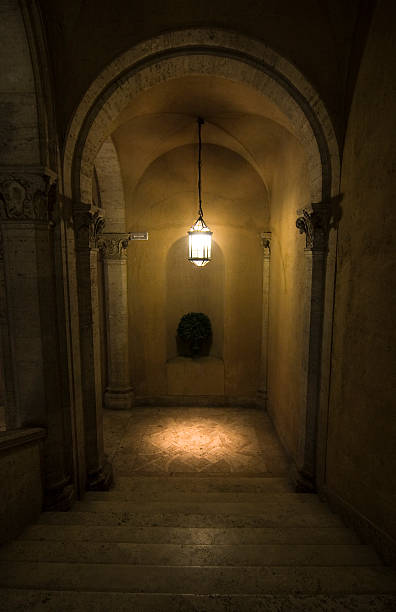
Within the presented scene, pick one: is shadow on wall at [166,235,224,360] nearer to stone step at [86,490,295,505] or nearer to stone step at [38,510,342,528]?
stone step at [86,490,295,505]

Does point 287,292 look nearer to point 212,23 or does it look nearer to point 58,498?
point 212,23

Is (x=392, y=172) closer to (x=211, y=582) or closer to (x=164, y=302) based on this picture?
(x=211, y=582)

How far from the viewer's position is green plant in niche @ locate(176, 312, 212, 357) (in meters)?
8.09

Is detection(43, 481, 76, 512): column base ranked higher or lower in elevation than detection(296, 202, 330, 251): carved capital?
lower

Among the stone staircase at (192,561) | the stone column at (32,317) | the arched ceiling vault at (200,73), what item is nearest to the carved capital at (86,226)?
the arched ceiling vault at (200,73)

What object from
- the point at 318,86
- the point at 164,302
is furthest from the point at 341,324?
the point at 164,302

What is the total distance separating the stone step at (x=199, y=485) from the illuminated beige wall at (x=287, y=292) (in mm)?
749

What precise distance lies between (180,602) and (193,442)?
425 centimetres

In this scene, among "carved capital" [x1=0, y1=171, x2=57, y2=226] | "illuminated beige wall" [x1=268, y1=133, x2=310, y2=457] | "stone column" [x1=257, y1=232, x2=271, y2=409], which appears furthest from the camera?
"stone column" [x1=257, y1=232, x2=271, y2=409]

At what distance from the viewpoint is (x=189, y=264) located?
8336 millimetres

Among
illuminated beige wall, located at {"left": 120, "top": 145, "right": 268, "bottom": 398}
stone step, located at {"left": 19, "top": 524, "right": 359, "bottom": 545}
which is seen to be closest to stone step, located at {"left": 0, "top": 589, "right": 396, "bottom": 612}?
stone step, located at {"left": 19, "top": 524, "right": 359, "bottom": 545}

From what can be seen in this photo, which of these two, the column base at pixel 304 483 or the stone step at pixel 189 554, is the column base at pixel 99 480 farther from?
the column base at pixel 304 483

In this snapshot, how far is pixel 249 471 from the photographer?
5438mm

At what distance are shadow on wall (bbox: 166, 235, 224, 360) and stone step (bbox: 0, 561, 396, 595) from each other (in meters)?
5.84
